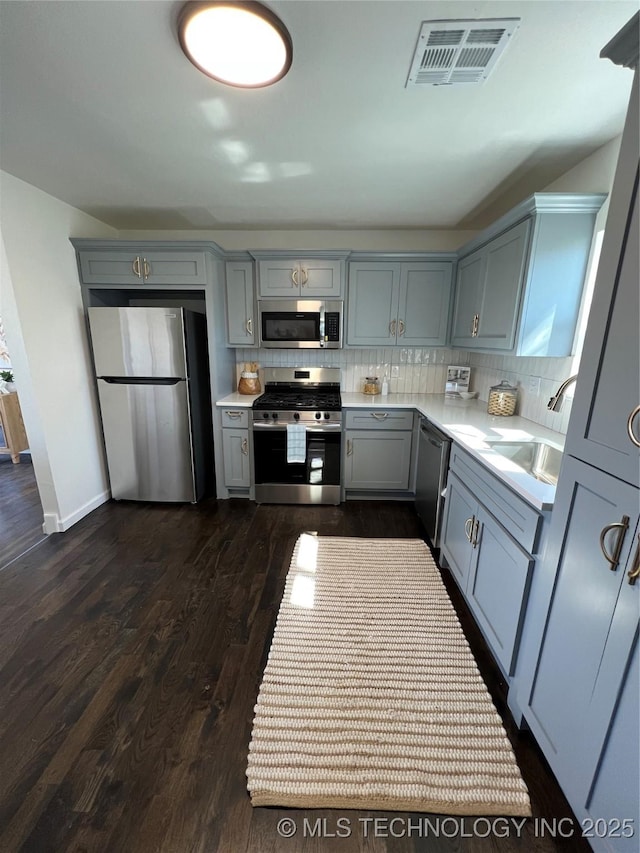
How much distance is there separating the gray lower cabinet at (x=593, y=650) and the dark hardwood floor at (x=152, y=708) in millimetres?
319

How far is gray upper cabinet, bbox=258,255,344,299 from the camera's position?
2.95 m

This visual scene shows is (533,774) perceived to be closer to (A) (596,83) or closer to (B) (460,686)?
(B) (460,686)

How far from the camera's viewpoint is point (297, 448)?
2912mm

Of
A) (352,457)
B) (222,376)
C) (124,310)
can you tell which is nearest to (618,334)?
(352,457)

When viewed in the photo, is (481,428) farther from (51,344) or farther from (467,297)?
(51,344)

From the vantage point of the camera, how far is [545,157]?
6.32ft

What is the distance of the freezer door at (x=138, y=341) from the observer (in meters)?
2.68

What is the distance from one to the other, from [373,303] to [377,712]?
9.52 ft

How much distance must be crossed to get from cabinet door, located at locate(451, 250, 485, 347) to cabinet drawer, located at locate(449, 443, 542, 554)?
4.16 ft

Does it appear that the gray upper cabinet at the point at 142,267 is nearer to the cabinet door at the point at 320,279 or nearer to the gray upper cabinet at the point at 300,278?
the gray upper cabinet at the point at 300,278

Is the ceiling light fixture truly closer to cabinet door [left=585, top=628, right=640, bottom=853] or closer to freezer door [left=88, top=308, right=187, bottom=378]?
freezer door [left=88, top=308, right=187, bottom=378]

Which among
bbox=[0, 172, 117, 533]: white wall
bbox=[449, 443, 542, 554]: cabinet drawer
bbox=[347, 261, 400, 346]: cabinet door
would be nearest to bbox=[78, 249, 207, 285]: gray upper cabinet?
bbox=[0, 172, 117, 533]: white wall

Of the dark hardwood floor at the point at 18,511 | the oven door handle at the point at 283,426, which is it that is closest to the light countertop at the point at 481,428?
the oven door handle at the point at 283,426

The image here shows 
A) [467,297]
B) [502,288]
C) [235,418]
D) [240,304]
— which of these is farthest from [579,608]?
[240,304]
